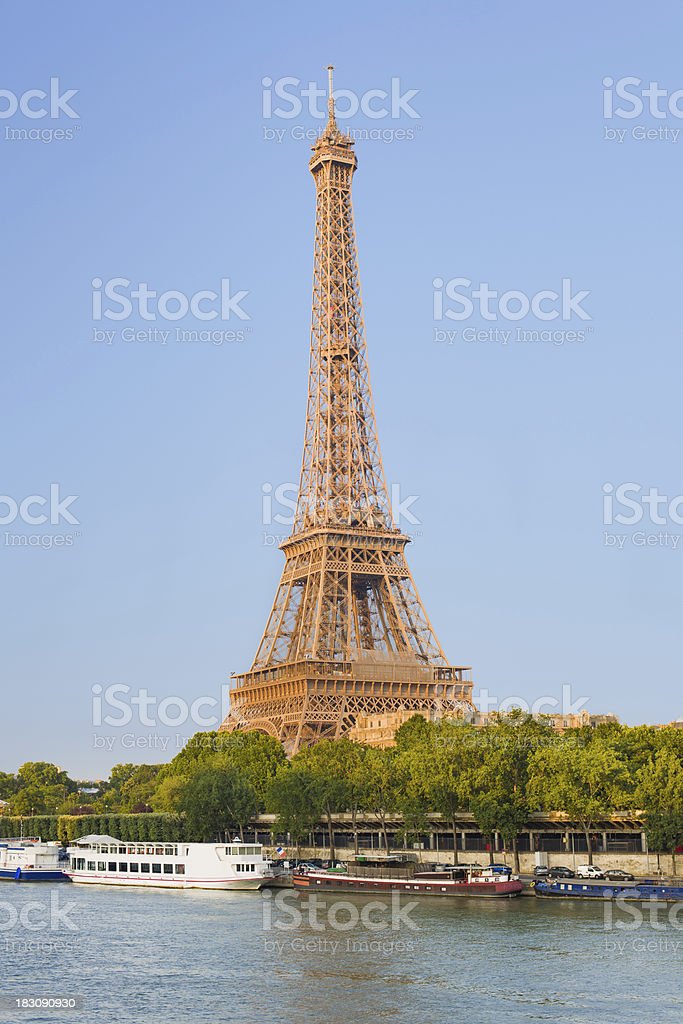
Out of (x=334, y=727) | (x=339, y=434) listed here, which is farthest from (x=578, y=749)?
(x=339, y=434)

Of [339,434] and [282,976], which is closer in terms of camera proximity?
[282,976]

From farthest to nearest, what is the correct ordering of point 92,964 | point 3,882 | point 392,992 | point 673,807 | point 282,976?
point 3,882 < point 673,807 < point 92,964 < point 282,976 < point 392,992

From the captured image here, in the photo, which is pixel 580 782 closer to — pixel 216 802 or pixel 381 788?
pixel 381 788

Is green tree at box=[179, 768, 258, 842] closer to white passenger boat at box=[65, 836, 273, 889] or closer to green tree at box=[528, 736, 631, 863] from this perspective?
white passenger boat at box=[65, 836, 273, 889]

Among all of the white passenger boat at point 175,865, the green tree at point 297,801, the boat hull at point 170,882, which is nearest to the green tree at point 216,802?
the white passenger boat at point 175,865

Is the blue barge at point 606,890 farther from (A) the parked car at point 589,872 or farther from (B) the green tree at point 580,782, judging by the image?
(B) the green tree at point 580,782

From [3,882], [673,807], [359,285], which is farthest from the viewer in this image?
[359,285]

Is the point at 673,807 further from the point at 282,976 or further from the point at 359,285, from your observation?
the point at 359,285

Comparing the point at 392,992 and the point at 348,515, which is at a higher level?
the point at 348,515
